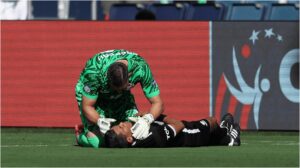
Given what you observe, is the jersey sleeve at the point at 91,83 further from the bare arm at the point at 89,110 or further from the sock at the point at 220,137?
the sock at the point at 220,137

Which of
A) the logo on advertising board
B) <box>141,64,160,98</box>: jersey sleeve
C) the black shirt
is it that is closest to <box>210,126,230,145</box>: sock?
the black shirt

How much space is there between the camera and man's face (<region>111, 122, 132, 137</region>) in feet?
44.2

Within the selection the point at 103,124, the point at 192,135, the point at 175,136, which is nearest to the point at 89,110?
the point at 103,124

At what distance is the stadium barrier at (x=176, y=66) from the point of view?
65.7ft

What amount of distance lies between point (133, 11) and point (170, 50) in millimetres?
6158

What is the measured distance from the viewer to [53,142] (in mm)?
15836

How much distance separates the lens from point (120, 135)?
13.5m

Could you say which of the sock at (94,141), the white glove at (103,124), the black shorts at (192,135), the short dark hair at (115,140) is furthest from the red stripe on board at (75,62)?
the short dark hair at (115,140)

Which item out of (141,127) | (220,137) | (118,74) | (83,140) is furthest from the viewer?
(220,137)

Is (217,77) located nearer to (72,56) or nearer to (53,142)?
(72,56)

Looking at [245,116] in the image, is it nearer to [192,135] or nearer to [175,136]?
[192,135]

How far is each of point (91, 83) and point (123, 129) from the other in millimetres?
692


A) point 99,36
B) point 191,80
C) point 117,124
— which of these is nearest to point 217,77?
point 191,80

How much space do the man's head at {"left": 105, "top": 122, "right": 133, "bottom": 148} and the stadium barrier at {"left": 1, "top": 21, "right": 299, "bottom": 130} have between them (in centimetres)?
663
